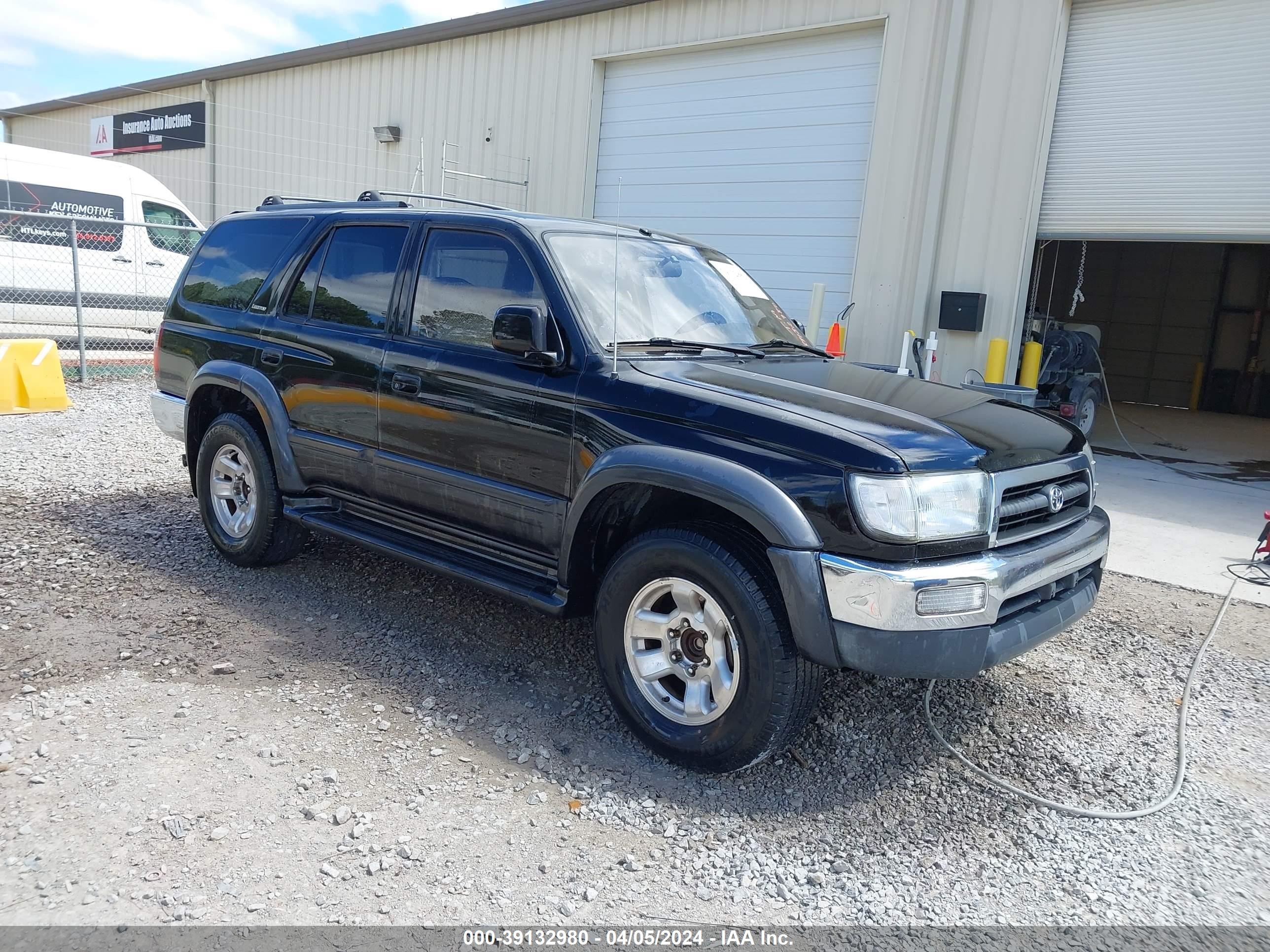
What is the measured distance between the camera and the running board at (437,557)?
3.78 metres

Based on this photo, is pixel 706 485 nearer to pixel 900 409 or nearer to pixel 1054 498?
pixel 900 409

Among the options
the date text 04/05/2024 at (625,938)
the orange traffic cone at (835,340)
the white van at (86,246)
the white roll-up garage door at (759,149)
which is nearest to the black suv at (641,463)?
the date text 04/05/2024 at (625,938)

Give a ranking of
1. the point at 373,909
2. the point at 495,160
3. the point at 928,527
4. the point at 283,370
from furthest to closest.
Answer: the point at 495,160 → the point at 283,370 → the point at 928,527 → the point at 373,909

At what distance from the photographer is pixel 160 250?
14.0 meters

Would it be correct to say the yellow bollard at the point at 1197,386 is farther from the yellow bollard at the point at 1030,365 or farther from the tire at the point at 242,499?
the tire at the point at 242,499

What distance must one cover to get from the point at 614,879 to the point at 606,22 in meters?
11.9

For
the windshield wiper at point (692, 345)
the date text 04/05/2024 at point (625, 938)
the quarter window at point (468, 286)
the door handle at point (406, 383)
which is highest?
the quarter window at point (468, 286)

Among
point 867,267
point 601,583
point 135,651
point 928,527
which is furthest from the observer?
point 867,267

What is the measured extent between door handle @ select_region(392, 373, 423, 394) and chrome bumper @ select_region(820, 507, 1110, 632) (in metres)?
2.07

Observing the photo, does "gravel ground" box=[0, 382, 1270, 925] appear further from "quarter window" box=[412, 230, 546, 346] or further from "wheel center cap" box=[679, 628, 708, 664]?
"quarter window" box=[412, 230, 546, 346]

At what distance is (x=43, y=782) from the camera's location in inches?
121

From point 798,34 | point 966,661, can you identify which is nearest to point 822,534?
point 966,661

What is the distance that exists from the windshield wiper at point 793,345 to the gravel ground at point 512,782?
1.51m

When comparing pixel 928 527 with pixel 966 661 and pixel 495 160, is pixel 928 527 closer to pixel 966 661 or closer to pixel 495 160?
pixel 966 661
